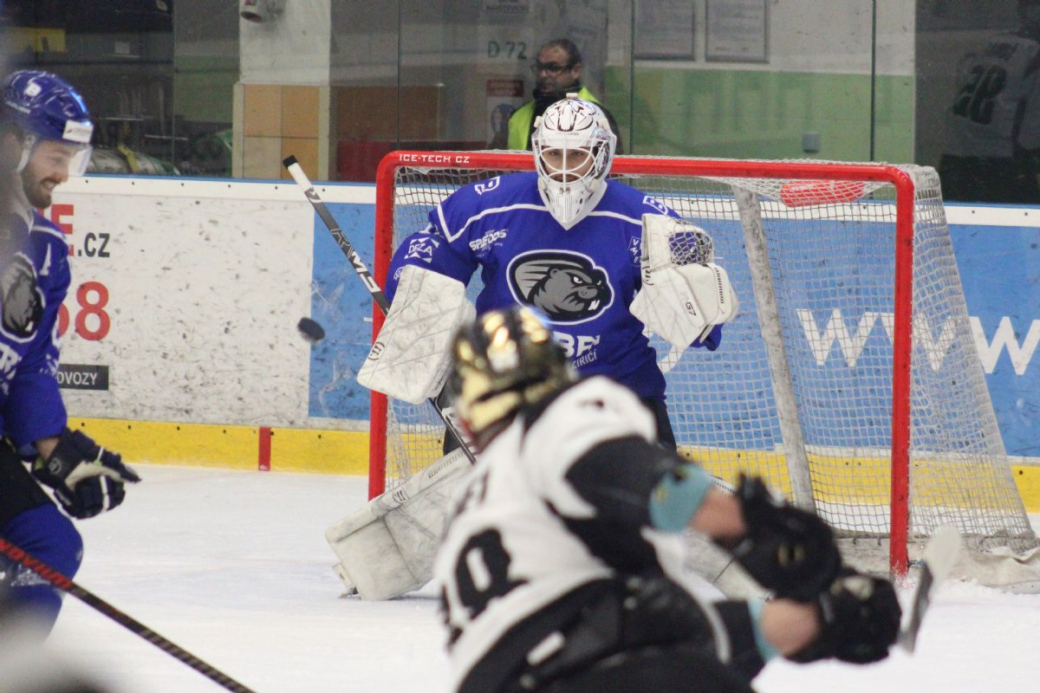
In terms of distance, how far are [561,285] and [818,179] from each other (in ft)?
3.02

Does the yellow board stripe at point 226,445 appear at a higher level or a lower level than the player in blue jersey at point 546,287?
lower

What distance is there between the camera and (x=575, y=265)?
398 cm

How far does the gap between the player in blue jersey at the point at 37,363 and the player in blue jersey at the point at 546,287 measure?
56.4 inches

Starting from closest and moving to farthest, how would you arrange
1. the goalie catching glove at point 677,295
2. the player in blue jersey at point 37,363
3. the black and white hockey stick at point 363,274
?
the player in blue jersey at point 37,363 → the goalie catching glove at point 677,295 → the black and white hockey stick at point 363,274

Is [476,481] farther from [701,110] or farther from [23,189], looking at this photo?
[701,110]

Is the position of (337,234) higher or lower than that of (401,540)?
higher

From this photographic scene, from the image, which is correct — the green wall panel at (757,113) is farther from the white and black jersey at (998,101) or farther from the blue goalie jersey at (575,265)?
the blue goalie jersey at (575,265)

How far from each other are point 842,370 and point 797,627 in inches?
138

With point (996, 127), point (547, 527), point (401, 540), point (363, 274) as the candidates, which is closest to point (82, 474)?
point (547, 527)

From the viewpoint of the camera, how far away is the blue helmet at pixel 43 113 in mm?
2650

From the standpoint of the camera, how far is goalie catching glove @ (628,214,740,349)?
12.5 ft

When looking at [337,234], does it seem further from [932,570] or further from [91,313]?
[932,570]

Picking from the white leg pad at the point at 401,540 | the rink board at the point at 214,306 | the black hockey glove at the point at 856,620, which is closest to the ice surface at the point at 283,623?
the white leg pad at the point at 401,540

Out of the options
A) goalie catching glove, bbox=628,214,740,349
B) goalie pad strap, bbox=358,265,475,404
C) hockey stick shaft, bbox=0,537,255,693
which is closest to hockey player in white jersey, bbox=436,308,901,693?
hockey stick shaft, bbox=0,537,255,693
